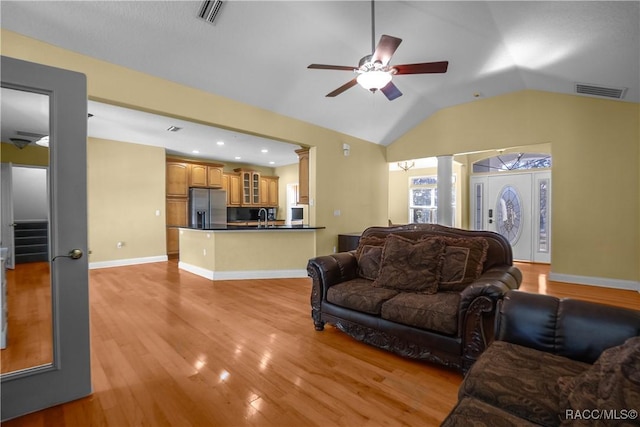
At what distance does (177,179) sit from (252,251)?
3537 mm

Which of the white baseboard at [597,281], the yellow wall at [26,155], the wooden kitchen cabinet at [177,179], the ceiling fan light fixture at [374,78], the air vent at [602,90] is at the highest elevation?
the air vent at [602,90]

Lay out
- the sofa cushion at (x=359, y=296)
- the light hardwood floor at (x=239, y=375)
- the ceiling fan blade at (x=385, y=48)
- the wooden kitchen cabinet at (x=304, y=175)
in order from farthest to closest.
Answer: the wooden kitchen cabinet at (x=304, y=175)
the sofa cushion at (x=359, y=296)
the ceiling fan blade at (x=385, y=48)
the light hardwood floor at (x=239, y=375)

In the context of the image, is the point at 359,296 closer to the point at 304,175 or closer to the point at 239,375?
the point at 239,375

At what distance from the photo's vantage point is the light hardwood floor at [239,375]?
1.63m

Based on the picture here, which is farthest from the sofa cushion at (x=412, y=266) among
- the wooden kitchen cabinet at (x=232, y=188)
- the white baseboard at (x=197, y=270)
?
the wooden kitchen cabinet at (x=232, y=188)

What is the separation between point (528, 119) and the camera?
15.9 feet

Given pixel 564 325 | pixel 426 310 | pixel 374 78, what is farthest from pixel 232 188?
pixel 564 325

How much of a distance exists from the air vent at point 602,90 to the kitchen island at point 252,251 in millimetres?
4326

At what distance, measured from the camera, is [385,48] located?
2.35 meters

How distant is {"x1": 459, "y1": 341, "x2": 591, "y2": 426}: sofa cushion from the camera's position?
1046 millimetres

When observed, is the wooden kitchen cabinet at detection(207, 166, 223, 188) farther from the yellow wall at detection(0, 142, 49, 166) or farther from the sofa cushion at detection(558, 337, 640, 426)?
the sofa cushion at detection(558, 337, 640, 426)

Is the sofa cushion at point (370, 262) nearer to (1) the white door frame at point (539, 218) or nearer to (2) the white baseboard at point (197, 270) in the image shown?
(2) the white baseboard at point (197, 270)

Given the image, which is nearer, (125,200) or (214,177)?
(125,200)

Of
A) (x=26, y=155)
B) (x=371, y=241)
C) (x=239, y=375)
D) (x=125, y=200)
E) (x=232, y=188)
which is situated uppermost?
(x=232, y=188)
